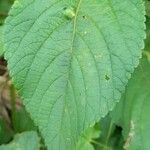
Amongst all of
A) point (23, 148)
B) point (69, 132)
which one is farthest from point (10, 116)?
point (69, 132)

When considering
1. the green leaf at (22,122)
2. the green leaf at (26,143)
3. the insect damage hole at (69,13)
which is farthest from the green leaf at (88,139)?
the insect damage hole at (69,13)

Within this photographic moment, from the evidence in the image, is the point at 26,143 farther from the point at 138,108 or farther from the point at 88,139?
the point at 138,108

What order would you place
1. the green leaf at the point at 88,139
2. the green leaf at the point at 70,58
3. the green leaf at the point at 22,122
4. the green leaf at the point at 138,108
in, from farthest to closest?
the green leaf at the point at 22,122, the green leaf at the point at 88,139, the green leaf at the point at 138,108, the green leaf at the point at 70,58

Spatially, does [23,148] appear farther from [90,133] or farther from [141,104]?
[141,104]

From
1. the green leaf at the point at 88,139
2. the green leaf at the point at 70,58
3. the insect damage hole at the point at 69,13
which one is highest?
the insect damage hole at the point at 69,13

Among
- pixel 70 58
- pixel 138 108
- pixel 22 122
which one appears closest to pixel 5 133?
pixel 22 122

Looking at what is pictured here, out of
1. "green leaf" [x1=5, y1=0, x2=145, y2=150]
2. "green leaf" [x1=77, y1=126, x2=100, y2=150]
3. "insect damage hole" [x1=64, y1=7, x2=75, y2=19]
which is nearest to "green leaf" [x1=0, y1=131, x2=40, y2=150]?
"green leaf" [x1=77, y1=126, x2=100, y2=150]

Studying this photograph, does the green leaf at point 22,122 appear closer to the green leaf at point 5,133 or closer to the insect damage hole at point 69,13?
the green leaf at point 5,133
